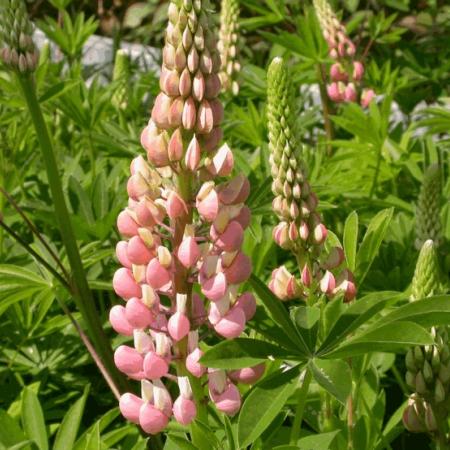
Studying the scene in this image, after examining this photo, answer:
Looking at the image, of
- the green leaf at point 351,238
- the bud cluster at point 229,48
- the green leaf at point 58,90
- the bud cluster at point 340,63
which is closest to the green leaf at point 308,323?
the green leaf at point 351,238

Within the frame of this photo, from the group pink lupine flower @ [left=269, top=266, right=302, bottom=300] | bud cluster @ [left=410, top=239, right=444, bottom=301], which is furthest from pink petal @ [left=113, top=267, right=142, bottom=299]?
bud cluster @ [left=410, top=239, right=444, bottom=301]

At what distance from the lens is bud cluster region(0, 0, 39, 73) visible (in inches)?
69.3

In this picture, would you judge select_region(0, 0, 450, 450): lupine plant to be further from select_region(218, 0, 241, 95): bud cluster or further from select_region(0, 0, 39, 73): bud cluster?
select_region(218, 0, 241, 95): bud cluster

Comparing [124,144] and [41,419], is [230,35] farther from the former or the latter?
[41,419]

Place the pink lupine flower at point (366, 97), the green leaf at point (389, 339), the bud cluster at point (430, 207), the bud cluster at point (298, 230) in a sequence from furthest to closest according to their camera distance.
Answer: the pink lupine flower at point (366, 97)
the bud cluster at point (430, 207)
the bud cluster at point (298, 230)
the green leaf at point (389, 339)

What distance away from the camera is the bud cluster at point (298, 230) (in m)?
1.47

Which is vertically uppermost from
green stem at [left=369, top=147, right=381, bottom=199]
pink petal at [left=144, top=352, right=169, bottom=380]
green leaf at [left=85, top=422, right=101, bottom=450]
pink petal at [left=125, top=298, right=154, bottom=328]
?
pink petal at [left=125, top=298, right=154, bottom=328]

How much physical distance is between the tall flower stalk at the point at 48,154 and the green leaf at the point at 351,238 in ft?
1.49

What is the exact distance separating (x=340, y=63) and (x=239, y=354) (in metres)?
2.13

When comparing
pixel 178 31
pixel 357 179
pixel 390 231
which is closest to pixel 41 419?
pixel 178 31

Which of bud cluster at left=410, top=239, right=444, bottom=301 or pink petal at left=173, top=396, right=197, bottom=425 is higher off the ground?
bud cluster at left=410, top=239, right=444, bottom=301

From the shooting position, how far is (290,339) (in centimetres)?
127

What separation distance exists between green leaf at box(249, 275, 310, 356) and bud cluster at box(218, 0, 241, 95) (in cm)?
212

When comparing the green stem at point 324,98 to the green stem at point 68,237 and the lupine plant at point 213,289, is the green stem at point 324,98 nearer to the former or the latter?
the lupine plant at point 213,289
